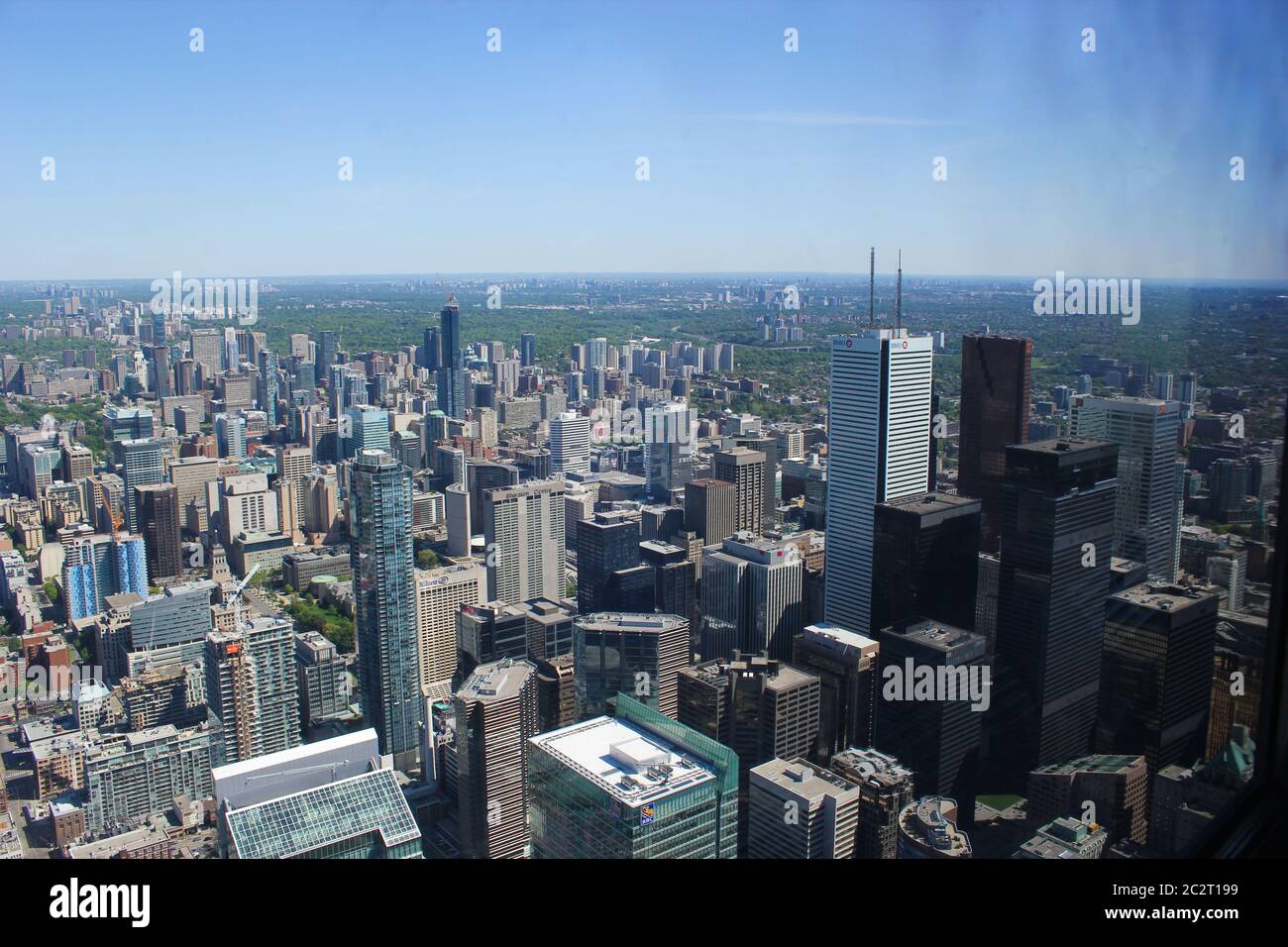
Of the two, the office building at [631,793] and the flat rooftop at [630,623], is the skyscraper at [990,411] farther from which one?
the office building at [631,793]

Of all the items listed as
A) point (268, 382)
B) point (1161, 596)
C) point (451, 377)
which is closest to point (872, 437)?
point (1161, 596)

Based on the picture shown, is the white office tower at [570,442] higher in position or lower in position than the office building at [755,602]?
higher

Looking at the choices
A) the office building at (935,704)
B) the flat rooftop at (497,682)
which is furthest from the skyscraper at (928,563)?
the flat rooftop at (497,682)

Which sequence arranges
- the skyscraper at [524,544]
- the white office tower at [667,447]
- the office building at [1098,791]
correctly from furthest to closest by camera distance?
the white office tower at [667,447] < the skyscraper at [524,544] < the office building at [1098,791]

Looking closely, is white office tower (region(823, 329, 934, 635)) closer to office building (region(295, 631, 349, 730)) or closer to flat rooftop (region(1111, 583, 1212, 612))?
flat rooftop (region(1111, 583, 1212, 612))

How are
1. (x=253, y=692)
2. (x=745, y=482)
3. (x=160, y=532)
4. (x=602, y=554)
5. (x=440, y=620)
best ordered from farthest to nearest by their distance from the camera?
1. (x=745, y=482)
2. (x=160, y=532)
3. (x=602, y=554)
4. (x=440, y=620)
5. (x=253, y=692)

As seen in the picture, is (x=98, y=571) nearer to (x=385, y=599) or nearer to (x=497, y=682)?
(x=385, y=599)
